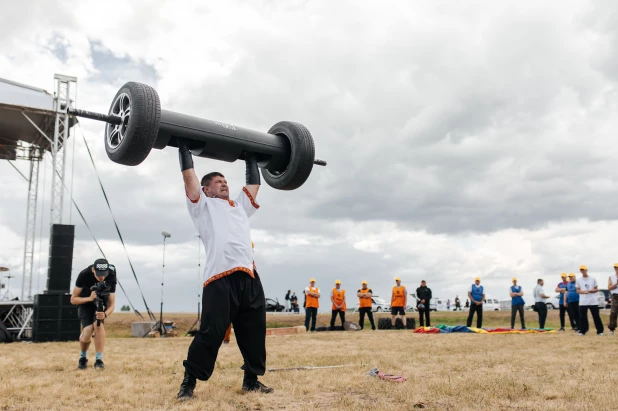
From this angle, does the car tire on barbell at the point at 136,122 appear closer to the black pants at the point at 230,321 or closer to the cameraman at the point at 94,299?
the black pants at the point at 230,321

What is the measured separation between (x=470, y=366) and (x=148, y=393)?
361 cm

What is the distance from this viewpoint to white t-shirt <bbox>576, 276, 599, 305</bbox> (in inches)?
483

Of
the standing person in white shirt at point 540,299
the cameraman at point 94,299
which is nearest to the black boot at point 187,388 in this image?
the cameraman at point 94,299

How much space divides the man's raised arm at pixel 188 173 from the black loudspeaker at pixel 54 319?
10541mm

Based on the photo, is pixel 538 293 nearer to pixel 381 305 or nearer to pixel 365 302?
pixel 365 302

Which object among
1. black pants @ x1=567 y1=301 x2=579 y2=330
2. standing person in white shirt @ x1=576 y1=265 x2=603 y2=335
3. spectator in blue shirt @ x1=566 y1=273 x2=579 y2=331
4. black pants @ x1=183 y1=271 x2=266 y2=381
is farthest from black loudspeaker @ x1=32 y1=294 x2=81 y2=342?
black pants @ x1=567 y1=301 x2=579 y2=330

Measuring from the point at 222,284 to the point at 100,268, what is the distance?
9.62 feet

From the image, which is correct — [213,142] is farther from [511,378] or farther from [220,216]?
[511,378]

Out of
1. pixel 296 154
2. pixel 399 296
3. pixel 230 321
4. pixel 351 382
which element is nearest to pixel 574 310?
pixel 399 296

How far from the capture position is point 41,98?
46.2 feet

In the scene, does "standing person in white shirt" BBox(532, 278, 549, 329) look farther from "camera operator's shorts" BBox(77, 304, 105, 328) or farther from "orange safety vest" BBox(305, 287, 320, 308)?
"camera operator's shorts" BBox(77, 304, 105, 328)

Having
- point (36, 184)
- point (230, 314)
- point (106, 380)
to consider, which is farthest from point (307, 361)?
point (36, 184)

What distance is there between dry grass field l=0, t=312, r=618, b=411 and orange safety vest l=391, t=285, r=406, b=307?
24.9 feet

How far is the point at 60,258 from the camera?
13414 mm
